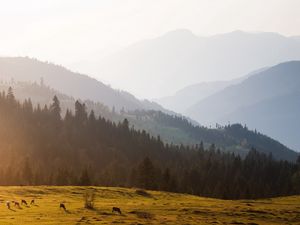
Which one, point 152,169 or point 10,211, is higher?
point 152,169

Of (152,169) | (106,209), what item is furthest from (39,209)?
(152,169)

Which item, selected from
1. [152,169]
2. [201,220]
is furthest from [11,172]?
[201,220]

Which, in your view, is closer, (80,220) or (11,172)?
(80,220)

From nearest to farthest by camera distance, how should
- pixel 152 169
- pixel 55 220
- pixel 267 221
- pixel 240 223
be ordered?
pixel 55 220 < pixel 240 223 < pixel 267 221 < pixel 152 169

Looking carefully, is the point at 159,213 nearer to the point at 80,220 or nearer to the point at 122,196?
the point at 80,220

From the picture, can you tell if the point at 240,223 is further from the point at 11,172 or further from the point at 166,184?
the point at 11,172

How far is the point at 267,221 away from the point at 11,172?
13638 cm

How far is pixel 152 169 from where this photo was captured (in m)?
182

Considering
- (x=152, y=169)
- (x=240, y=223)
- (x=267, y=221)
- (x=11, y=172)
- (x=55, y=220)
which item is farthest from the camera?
(x=11, y=172)

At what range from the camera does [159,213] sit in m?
87.5

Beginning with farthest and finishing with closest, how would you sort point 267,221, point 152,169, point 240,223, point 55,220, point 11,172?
point 11,172 → point 152,169 → point 267,221 → point 240,223 → point 55,220

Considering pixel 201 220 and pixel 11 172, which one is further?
pixel 11 172

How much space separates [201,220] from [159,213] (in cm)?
938

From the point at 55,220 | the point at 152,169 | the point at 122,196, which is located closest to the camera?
the point at 55,220
